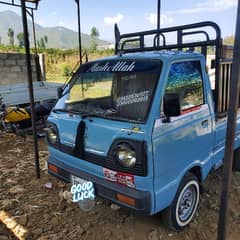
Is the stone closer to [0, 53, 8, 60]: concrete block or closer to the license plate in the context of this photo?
the license plate

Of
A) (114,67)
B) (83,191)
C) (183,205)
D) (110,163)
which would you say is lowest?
(183,205)

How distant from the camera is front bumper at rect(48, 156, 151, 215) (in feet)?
7.22

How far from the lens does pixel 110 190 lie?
2.38 meters

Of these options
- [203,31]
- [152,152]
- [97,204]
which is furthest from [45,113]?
[152,152]

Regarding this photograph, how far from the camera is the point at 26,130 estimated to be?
19.3 feet

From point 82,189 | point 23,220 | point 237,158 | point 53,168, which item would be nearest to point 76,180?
point 82,189

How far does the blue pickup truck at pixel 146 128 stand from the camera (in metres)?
2.23

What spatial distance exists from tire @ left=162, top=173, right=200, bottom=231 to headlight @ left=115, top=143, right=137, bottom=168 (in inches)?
25.7

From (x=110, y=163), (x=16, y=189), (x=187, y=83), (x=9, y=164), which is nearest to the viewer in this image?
(x=110, y=163)

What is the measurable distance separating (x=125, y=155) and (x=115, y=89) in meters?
0.90

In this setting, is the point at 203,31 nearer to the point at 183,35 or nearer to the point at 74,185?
the point at 183,35

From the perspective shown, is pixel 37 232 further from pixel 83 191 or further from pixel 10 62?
pixel 10 62

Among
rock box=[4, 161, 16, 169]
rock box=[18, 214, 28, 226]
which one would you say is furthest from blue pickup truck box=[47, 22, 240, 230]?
rock box=[4, 161, 16, 169]

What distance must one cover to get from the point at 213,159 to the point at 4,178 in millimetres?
2798
